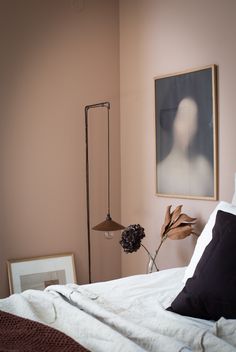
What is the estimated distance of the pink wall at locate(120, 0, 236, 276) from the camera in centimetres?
255

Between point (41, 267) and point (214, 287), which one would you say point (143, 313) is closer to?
point (214, 287)

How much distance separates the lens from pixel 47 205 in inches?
120

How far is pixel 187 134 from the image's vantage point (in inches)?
110

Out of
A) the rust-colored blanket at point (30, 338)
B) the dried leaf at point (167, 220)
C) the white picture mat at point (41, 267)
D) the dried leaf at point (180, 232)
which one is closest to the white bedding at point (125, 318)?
the rust-colored blanket at point (30, 338)

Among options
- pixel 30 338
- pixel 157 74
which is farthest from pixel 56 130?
pixel 30 338

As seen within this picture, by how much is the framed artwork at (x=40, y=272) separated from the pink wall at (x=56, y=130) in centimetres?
5

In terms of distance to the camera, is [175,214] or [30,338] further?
[175,214]

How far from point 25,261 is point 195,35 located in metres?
1.82

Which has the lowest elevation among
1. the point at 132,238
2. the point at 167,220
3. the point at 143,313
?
the point at 143,313

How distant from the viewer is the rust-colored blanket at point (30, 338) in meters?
1.25

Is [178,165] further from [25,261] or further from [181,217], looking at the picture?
[25,261]

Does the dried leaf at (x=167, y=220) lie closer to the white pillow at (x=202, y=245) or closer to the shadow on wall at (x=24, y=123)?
the white pillow at (x=202, y=245)

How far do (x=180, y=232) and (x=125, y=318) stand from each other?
109cm

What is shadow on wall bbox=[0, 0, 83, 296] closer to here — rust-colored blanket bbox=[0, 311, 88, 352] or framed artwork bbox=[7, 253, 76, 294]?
framed artwork bbox=[7, 253, 76, 294]
